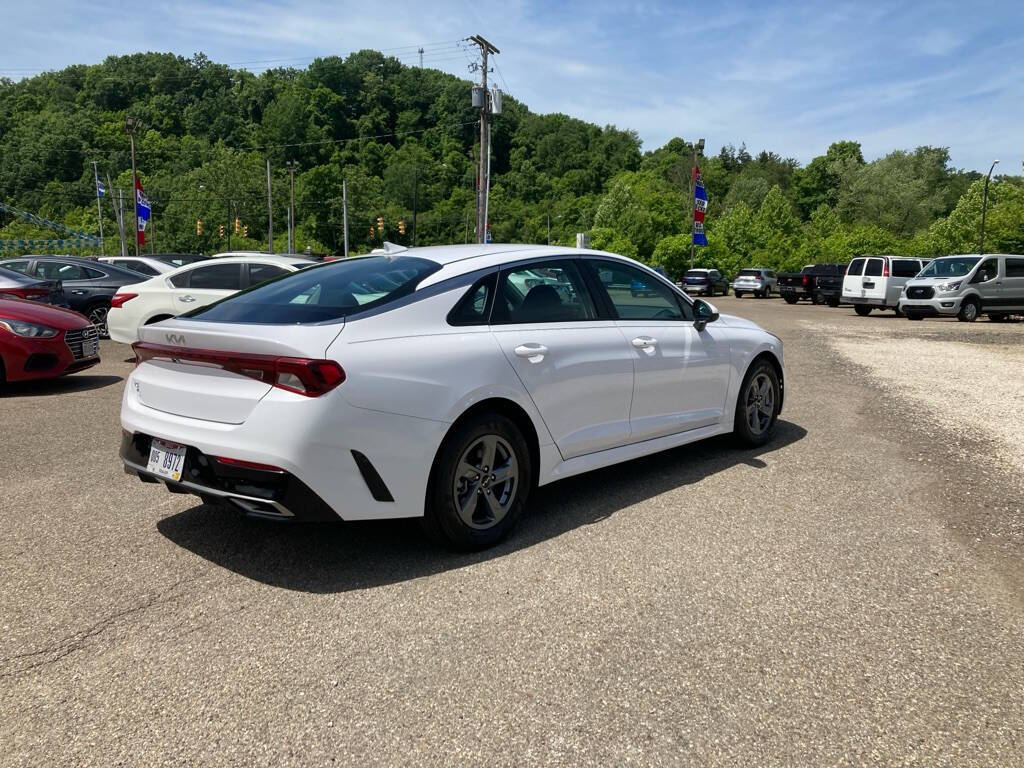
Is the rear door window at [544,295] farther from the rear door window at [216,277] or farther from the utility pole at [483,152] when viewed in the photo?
the utility pole at [483,152]

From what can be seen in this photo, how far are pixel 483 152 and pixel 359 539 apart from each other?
33669 millimetres

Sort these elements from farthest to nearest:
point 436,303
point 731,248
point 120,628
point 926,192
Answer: point 926,192 < point 731,248 < point 436,303 < point 120,628

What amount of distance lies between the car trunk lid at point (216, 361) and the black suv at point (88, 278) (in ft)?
34.4

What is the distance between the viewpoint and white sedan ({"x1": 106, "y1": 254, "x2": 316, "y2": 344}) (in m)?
10.5

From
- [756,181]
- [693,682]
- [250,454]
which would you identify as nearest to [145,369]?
[250,454]

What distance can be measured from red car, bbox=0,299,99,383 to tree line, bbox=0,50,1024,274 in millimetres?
73696

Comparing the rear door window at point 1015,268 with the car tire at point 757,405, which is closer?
the car tire at point 757,405

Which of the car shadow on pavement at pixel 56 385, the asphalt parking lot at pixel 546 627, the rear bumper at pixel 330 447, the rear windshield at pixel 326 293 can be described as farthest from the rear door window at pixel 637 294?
the car shadow on pavement at pixel 56 385

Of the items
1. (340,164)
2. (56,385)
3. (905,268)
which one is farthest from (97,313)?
(340,164)

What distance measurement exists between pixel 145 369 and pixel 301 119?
10048 cm

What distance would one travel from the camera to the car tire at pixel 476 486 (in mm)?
3688

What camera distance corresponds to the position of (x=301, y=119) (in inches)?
3760

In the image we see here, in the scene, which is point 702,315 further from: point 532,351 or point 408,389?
point 408,389

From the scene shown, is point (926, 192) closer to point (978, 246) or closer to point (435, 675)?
point (978, 246)
